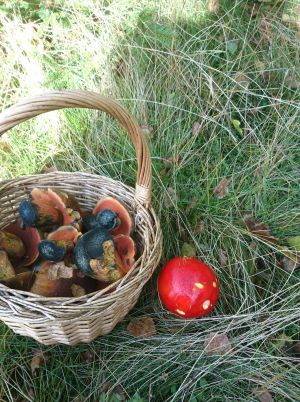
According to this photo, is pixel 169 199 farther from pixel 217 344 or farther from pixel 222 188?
pixel 217 344

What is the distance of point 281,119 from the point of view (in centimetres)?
194

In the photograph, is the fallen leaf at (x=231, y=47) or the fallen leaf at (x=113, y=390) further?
the fallen leaf at (x=231, y=47)

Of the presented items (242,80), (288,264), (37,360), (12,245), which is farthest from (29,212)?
(242,80)

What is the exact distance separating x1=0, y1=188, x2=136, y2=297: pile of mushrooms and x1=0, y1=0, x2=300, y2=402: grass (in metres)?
0.31

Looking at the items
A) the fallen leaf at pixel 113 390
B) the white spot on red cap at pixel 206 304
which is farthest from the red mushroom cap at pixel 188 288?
the fallen leaf at pixel 113 390

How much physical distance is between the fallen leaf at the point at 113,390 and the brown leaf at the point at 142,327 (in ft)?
0.65

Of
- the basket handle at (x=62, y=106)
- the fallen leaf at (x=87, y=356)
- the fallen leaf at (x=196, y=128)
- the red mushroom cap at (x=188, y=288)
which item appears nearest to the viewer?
the basket handle at (x=62, y=106)

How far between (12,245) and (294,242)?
1.09 metres

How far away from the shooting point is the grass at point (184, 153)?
1.49 m

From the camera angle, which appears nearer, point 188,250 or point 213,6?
point 188,250

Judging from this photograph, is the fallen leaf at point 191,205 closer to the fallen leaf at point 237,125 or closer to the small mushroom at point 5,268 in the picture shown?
the fallen leaf at point 237,125

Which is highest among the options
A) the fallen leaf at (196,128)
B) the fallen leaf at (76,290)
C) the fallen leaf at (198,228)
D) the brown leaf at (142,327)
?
the fallen leaf at (196,128)

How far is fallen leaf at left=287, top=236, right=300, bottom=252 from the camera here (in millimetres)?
1688

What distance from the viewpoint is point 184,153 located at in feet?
6.33
